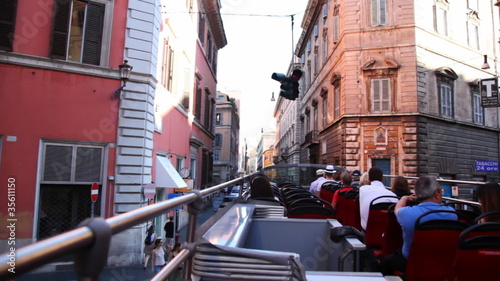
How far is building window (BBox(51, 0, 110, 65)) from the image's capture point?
32.4ft

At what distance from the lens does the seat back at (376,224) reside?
158 inches

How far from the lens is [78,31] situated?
10.4m

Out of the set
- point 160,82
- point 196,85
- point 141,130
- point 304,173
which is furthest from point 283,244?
point 196,85

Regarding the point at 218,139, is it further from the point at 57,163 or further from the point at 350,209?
the point at 350,209

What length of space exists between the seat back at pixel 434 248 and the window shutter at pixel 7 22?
36.3ft

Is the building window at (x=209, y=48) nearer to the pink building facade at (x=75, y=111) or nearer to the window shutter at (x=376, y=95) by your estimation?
the pink building facade at (x=75, y=111)

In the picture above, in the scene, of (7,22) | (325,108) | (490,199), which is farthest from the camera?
(325,108)

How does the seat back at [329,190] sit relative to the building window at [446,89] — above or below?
below

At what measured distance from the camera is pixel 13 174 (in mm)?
8828

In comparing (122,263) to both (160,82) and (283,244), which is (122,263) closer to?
(283,244)

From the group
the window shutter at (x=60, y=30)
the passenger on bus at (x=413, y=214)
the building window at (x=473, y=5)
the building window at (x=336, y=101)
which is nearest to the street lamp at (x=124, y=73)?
the window shutter at (x=60, y=30)

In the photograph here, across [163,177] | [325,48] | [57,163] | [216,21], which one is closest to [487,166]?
[325,48]

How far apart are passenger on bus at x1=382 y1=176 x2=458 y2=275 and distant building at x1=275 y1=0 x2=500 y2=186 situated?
15.7 metres

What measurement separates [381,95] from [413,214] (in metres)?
17.0
